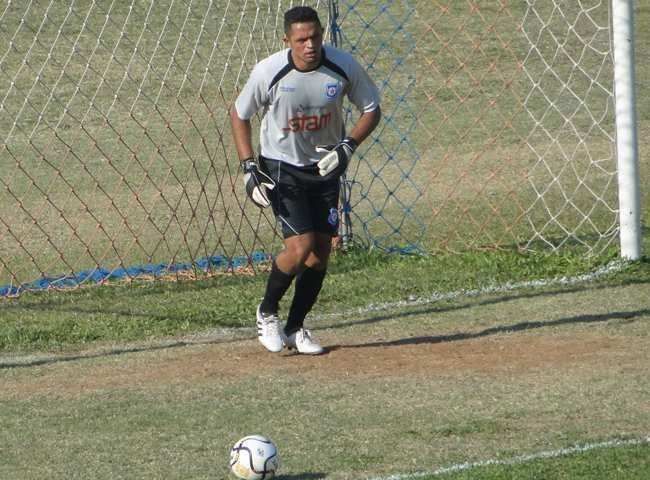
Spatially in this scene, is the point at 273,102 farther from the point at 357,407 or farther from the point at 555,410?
the point at 555,410

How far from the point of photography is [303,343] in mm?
8258

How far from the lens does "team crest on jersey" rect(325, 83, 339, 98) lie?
26.0 feet

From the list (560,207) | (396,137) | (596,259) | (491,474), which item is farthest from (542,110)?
(491,474)

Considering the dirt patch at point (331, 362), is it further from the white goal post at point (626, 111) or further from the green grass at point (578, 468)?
the white goal post at point (626, 111)

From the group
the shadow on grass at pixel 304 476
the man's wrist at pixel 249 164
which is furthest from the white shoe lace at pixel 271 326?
the shadow on grass at pixel 304 476

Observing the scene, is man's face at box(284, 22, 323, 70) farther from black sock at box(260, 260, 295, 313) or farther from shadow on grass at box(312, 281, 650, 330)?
shadow on grass at box(312, 281, 650, 330)

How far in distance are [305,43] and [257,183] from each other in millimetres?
809

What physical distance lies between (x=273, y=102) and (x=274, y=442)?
7.12ft

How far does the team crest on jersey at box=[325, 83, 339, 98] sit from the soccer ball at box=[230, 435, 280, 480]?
253 centimetres

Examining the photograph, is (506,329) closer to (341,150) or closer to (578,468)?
(341,150)

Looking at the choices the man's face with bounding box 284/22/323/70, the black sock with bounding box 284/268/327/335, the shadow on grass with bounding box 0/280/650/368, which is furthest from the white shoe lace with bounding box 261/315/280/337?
the man's face with bounding box 284/22/323/70

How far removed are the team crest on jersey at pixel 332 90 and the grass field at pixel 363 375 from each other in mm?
1464

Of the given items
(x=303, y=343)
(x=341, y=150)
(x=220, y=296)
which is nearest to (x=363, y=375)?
(x=303, y=343)

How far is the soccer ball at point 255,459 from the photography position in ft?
19.4
